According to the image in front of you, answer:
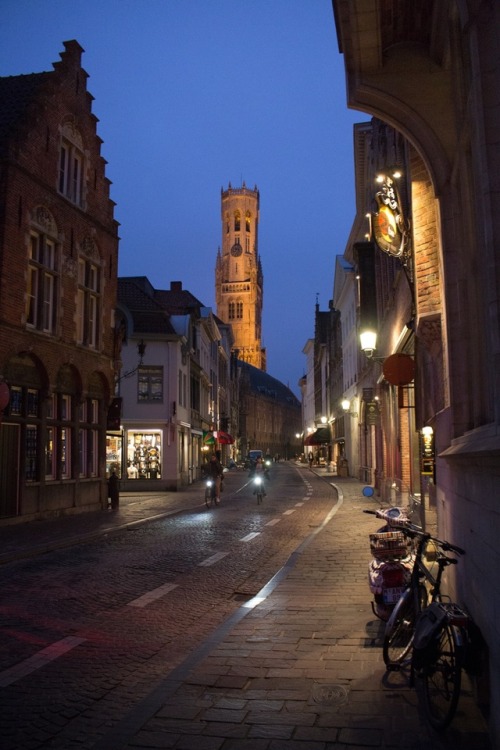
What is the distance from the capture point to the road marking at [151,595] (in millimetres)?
8357

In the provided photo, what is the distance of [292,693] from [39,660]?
252 centimetres

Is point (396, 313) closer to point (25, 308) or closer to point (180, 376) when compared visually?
point (25, 308)

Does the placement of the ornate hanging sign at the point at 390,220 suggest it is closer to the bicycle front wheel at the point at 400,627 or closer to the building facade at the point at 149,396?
the bicycle front wheel at the point at 400,627

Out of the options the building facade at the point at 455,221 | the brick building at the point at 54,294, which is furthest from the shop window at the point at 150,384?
the building facade at the point at 455,221

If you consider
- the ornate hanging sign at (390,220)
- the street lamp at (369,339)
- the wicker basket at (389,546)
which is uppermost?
the ornate hanging sign at (390,220)

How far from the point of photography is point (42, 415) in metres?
19.0

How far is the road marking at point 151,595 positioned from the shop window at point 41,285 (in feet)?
36.4

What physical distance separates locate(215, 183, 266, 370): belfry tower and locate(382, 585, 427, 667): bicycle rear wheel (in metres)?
143

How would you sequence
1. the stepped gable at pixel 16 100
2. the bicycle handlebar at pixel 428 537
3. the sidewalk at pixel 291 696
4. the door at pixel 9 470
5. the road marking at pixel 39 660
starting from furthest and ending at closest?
the stepped gable at pixel 16 100 < the door at pixel 9 470 < the road marking at pixel 39 660 < the bicycle handlebar at pixel 428 537 < the sidewalk at pixel 291 696

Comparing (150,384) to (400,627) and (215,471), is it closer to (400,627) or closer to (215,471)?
(215,471)

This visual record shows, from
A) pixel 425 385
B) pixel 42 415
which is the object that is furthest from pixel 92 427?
pixel 425 385

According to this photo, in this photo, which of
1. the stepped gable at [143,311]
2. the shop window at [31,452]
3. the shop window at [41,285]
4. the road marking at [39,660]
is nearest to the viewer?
the road marking at [39,660]

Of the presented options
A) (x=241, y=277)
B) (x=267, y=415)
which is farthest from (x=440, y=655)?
(x=241, y=277)

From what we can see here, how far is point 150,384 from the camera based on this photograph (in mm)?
33719
